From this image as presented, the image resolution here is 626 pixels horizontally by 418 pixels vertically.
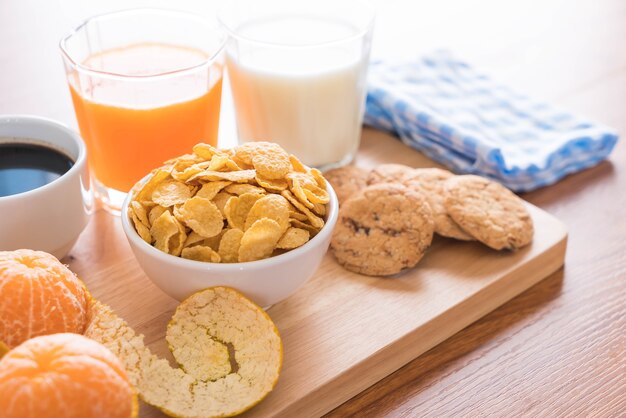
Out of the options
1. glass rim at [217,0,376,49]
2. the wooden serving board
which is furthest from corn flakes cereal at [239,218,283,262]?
glass rim at [217,0,376,49]

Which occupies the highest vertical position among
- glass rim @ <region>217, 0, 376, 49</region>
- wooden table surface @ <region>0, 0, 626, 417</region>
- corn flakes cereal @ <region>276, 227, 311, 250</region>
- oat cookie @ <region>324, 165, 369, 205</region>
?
glass rim @ <region>217, 0, 376, 49</region>

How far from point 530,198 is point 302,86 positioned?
384mm

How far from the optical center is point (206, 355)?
815mm

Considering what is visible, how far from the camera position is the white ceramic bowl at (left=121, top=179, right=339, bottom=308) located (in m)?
0.82

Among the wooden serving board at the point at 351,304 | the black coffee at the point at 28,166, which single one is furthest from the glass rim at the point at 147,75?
the wooden serving board at the point at 351,304

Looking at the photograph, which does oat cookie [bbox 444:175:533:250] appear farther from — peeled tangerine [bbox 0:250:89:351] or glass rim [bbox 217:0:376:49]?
peeled tangerine [bbox 0:250:89:351]

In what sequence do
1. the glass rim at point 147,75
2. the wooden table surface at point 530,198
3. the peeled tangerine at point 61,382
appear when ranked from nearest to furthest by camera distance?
the peeled tangerine at point 61,382, the wooden table surface at point 530,198, the glass rim at point 147,75

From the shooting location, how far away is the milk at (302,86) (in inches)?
44.9

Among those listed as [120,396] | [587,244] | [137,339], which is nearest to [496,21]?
[587,244]

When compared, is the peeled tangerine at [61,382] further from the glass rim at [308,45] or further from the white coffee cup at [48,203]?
the glass rim at [308,45]

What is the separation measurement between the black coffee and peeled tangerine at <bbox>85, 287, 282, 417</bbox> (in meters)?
0.19

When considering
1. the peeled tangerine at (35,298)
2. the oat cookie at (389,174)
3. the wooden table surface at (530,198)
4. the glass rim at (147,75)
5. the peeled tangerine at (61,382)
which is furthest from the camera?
the oat cookie at (389,174)

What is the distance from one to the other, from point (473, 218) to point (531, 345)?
0.58 feet

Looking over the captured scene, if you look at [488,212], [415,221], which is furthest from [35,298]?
[488,212]
